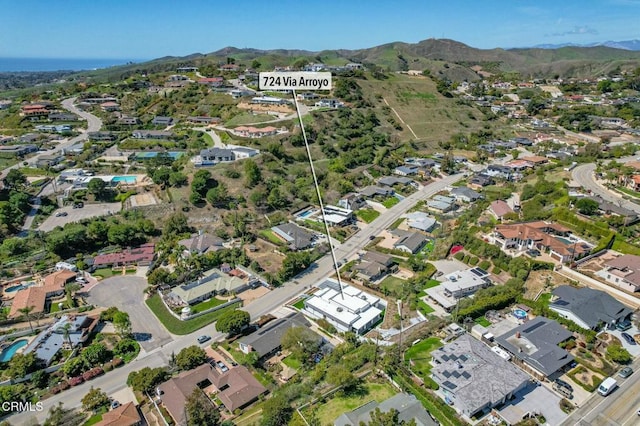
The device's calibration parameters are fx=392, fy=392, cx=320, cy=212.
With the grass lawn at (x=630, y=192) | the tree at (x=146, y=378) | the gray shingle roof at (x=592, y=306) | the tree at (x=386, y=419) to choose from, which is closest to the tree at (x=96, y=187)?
the tree at (x=146, y=378)

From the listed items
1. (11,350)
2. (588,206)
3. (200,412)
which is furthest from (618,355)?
(11,350)

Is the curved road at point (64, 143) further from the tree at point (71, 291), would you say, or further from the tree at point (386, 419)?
the tree at point (386, 419)

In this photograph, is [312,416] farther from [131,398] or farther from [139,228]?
[139,228]

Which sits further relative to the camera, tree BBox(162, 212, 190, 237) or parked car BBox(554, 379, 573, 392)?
tree BBox(162, 212, 190, 237)

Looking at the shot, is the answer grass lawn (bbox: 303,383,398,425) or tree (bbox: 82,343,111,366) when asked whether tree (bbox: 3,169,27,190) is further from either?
grass lawn (bbox: 303,383,398,425)

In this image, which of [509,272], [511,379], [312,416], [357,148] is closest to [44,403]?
[312,416]

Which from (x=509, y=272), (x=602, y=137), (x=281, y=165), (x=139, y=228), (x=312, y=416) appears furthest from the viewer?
(x=602, y=137)

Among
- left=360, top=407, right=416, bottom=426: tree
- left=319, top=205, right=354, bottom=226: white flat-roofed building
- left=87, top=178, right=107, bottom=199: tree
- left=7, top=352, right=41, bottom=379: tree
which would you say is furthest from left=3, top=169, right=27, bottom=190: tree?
left=360, top=407, right=416, bottom=426: tree
